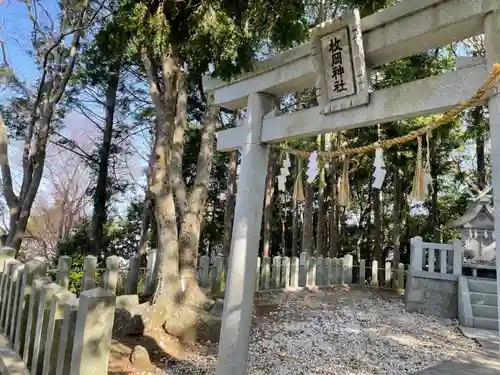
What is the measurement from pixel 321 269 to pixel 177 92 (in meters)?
5.98

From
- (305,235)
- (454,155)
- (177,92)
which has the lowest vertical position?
(305,235)

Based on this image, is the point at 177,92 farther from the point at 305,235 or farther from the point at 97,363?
the point at 305,235

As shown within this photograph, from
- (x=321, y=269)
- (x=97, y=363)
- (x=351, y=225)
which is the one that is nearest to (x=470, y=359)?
(x=97, y=363)

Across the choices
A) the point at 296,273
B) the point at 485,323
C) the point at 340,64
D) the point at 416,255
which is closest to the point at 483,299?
the point at 485,323

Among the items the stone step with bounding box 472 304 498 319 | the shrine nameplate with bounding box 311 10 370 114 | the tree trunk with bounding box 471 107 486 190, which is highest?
the tree trunk with bounding box 471 107 486 190

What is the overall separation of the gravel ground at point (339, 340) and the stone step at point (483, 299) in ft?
2.19

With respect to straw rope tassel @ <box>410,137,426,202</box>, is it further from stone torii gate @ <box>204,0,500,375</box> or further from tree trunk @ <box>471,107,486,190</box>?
tree trunk @ <box>471,107,486,190</box>

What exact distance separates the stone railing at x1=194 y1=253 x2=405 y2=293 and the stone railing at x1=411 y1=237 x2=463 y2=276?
2.39 metres

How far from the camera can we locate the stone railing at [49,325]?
167 cm

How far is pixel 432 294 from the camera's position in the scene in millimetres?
7582

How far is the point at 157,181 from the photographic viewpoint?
5.31 meters

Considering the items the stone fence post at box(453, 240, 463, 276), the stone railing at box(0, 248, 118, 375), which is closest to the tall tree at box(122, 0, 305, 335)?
the stone railing at box(0, 248, 118, 375)

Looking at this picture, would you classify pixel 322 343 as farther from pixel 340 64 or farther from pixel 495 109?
pixel 495 109

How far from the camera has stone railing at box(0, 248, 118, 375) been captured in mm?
1665
